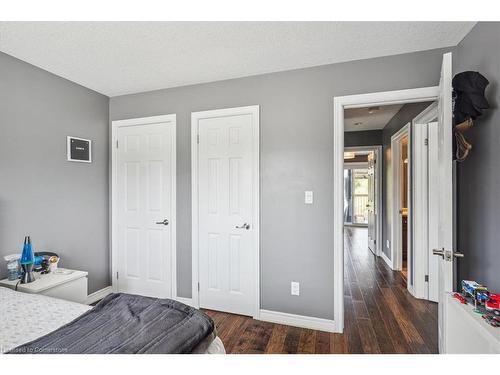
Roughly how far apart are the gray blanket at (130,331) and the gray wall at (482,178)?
66.3 inches

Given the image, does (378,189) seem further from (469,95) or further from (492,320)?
(492,320)

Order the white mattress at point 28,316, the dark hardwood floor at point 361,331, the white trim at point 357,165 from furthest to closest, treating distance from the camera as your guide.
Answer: the white trim at point 357,165
the dark hardwood floor at point 361,331
the white mattress at point 28,316

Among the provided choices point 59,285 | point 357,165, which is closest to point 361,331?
point 59,285

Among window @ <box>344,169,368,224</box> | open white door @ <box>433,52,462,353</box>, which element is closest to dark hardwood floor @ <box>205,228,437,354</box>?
open white door @ <box>433,52,462,353</box>

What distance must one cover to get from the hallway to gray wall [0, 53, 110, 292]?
2762mm

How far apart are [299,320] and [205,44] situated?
2450 millimetres

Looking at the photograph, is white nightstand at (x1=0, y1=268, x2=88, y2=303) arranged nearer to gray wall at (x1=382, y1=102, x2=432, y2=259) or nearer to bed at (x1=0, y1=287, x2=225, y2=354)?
bed at (x1=0, y1=287, x2=225, y2=354)

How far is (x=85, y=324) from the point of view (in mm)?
1216

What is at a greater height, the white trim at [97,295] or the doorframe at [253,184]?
the doorframe at [253,184]

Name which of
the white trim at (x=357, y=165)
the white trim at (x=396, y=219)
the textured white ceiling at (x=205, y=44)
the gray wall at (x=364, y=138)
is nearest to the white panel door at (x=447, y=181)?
the textured white ceiling at (x=205, y=44)

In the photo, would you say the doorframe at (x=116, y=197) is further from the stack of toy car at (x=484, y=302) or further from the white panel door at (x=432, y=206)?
the white panel door at (x=432, y=206)

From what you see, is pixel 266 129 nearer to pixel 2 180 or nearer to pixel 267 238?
pixel 267 238

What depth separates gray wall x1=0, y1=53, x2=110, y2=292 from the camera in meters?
2.09

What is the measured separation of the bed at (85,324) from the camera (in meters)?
1.07
